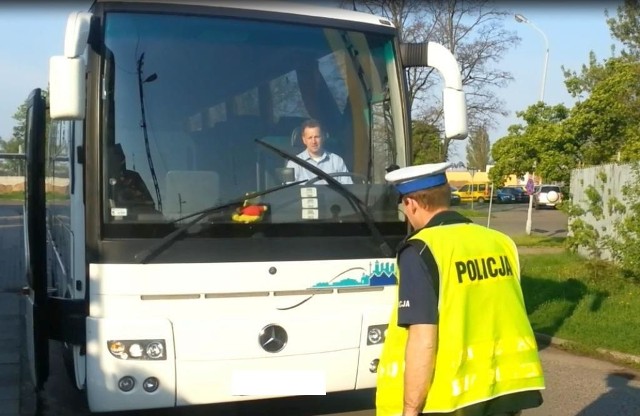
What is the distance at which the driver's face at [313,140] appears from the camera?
591 centimetres

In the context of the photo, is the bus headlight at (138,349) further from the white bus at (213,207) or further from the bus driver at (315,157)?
the bus driver at (315,157)

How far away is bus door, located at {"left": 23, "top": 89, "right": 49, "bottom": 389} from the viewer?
19.6 ft

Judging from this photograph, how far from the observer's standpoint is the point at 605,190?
17.4 m

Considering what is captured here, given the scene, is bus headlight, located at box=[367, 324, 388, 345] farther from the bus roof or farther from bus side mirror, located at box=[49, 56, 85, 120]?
bus side mirror, located at box=[49, 56, 85, 120]

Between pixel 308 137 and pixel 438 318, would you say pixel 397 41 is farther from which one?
pixel 438 318

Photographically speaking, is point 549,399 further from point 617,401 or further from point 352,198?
point 352,198

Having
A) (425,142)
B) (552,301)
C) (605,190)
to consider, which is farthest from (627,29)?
(552,301)

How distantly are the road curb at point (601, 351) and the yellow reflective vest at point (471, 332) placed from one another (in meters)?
6.43

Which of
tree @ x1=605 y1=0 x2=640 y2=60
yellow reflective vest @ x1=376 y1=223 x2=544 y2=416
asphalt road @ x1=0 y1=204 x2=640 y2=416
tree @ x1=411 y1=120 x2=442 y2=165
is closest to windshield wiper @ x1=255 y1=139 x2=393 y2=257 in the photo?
asphalt road @ x1=0 y1=204 x2=640 y2=416

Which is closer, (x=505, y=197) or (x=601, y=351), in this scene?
(x=601, y=351)

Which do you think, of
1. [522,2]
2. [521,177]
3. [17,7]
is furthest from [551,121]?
[17,7]

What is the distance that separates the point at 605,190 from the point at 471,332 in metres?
14.9

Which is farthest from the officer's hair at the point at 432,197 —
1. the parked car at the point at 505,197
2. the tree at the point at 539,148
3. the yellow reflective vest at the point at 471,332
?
the parked car at the point at 505,197

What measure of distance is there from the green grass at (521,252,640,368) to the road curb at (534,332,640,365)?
0.07 meters
